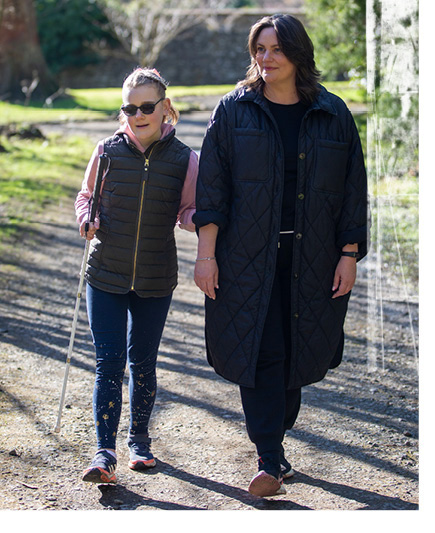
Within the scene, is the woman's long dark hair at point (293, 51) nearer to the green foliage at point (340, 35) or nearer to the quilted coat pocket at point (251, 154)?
the quilted coat pocket at point (251, 154)

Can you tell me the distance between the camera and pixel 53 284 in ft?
22.7

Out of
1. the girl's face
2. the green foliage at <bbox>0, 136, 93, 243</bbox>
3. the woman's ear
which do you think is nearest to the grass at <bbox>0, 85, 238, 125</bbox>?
the green foliage at <bbox>0, 136, 93, 243</bbox>

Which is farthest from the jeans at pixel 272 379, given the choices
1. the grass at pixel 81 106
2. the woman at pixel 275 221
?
the grass at pixel 81 106

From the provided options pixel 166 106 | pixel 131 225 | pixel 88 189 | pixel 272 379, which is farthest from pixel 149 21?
pixel 272 379

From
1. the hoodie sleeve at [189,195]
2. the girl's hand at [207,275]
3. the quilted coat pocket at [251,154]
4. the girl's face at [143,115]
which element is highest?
the girl's face at [143,115]

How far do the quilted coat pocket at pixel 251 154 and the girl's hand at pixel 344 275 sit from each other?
495 mm

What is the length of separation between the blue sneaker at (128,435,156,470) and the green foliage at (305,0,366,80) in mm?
7247

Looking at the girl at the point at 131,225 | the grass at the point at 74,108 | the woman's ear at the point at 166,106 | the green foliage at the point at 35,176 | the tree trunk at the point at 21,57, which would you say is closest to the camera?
the girl at the point at 131,225

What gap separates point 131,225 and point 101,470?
39.9 inches

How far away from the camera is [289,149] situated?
3396mm

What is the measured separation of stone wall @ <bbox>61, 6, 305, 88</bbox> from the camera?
101 ft

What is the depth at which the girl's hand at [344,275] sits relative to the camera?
3495 mm

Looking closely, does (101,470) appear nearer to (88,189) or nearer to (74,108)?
(88,189)
